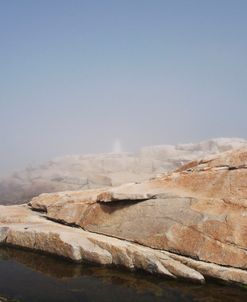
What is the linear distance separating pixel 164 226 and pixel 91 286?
5674 mm

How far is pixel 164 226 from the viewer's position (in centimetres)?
2112

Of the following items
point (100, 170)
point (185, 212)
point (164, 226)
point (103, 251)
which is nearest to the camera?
point (103, 251)

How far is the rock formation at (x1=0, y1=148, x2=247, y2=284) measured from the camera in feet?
61.9

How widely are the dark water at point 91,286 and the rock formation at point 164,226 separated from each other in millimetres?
682

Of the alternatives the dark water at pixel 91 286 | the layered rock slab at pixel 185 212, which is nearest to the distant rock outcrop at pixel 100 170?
the layered rock slab at pixel 185 212

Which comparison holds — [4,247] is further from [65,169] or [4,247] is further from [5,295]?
[65,169]

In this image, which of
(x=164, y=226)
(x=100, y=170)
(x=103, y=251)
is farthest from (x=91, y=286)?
(x=100, y=170)

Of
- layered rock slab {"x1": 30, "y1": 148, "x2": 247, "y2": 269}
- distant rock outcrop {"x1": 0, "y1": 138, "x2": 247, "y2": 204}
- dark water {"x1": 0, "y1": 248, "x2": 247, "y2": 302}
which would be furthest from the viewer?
distant rock outcrop {"x1": 0, "y1": 138, "x2": 247, "y2": 204}

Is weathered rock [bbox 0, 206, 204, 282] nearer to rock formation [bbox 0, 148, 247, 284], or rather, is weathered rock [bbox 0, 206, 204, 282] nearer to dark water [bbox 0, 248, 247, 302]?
rock formation [bbox 0, 148, 247, 284]

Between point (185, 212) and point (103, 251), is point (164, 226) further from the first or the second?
point (103, 251)

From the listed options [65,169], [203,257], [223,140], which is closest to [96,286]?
[203,257]

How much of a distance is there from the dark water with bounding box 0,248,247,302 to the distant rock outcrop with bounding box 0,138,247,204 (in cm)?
4169

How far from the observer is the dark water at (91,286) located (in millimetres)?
16406

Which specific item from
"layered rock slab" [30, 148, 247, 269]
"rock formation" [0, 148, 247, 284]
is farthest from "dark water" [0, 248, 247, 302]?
"layered rock slab" [30, 148, 247, 269]
